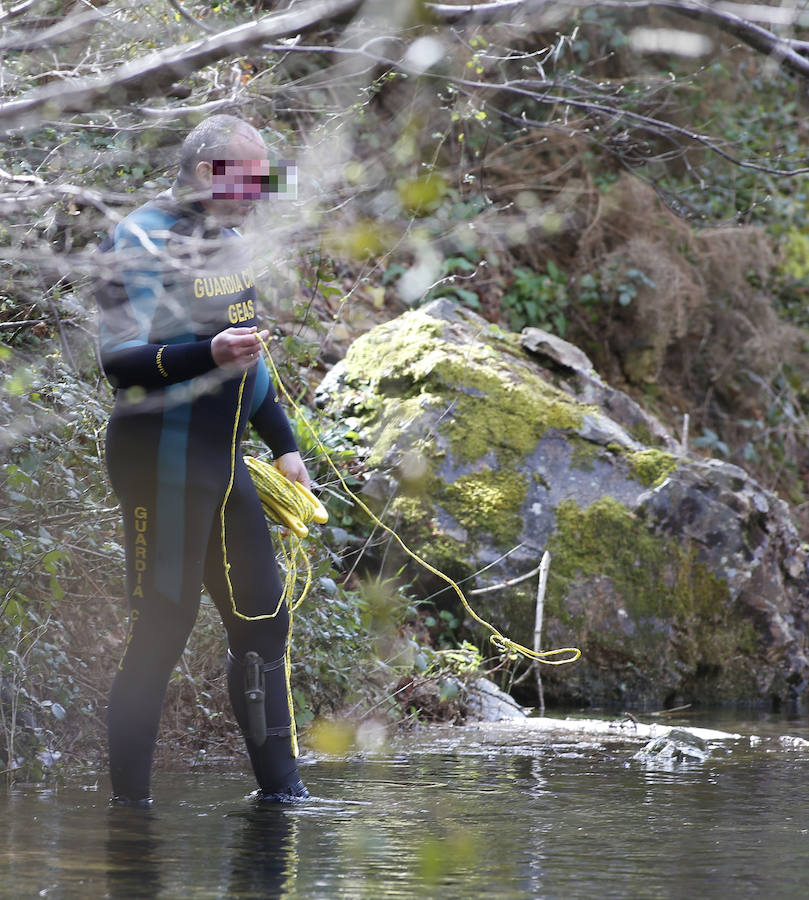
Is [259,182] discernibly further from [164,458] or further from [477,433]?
[477,433]

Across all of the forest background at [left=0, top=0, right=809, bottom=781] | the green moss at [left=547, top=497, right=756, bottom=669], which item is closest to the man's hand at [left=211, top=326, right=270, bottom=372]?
the forest background at [left=0, top=0, right=809, bottom=781]

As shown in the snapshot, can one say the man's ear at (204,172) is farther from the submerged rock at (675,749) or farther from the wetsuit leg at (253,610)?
the submerged rock at (675,749)

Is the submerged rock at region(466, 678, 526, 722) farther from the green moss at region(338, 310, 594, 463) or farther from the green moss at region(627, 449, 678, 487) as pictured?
the green moss at region(627, 449, 678, 487)

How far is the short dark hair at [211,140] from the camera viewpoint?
3803 mm

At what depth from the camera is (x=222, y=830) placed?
11.9 feet

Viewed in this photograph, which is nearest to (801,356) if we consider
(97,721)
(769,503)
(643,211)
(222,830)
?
(643,211)

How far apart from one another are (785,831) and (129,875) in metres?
1.82

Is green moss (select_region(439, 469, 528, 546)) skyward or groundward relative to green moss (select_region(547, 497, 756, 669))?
skyward

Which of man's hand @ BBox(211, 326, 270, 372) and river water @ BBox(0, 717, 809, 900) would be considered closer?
river water @ BBox(0, 717, 809, 900)

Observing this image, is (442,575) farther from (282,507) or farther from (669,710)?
(669,710)

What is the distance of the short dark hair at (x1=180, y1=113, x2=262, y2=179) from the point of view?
12.5 ft

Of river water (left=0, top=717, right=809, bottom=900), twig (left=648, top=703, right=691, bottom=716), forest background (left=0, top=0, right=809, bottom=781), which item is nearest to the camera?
river water (left=0, top=717, right=809, bottom=900)

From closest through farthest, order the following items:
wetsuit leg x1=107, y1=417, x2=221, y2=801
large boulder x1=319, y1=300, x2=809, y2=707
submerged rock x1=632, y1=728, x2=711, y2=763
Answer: wetsuit leg x1=107, y1=417, x2=221, y2=801 < submerged rock x1=632, y1=728, x2=711, y2=763 < large boulder x1=319, y1=300, x2=809, y2=707

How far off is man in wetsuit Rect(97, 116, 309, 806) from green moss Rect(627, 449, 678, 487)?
13.1 feet
